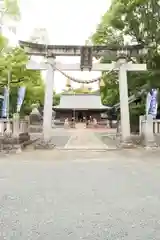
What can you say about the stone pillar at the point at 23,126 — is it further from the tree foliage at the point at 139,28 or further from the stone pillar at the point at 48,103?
the tree foliage at the point at 139,28

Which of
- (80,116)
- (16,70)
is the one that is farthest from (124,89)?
(80,116)

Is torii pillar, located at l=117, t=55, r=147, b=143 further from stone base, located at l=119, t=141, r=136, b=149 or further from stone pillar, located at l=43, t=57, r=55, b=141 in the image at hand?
stone pillar, located at l=43, t=57, r=55, b=141

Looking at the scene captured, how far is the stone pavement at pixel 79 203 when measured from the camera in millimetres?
5227

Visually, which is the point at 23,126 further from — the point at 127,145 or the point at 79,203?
the point at 79,203

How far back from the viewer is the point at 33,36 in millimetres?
24172

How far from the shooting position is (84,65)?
23.0 meters

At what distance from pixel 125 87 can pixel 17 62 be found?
22.5 ft

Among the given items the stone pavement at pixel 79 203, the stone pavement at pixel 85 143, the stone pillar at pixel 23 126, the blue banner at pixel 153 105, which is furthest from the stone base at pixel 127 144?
the stone pavement at pixel 79 203

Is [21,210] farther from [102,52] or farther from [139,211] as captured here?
[102,52]

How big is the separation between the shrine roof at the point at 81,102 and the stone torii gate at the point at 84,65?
40.9m

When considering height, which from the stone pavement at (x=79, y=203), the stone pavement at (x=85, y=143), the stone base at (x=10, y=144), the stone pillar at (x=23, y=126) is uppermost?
the stone pillar at (x=23, y=126)

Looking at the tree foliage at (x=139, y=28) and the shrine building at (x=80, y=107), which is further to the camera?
the shrine building at (x=80, y=107)

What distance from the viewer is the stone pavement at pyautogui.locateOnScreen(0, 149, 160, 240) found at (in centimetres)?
523

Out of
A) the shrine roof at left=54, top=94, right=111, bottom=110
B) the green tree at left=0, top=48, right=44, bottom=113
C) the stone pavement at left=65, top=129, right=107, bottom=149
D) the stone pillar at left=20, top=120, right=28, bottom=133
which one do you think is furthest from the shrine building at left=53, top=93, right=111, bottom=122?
the stone pillar at left=20, top=120, right=28, bottom=133
